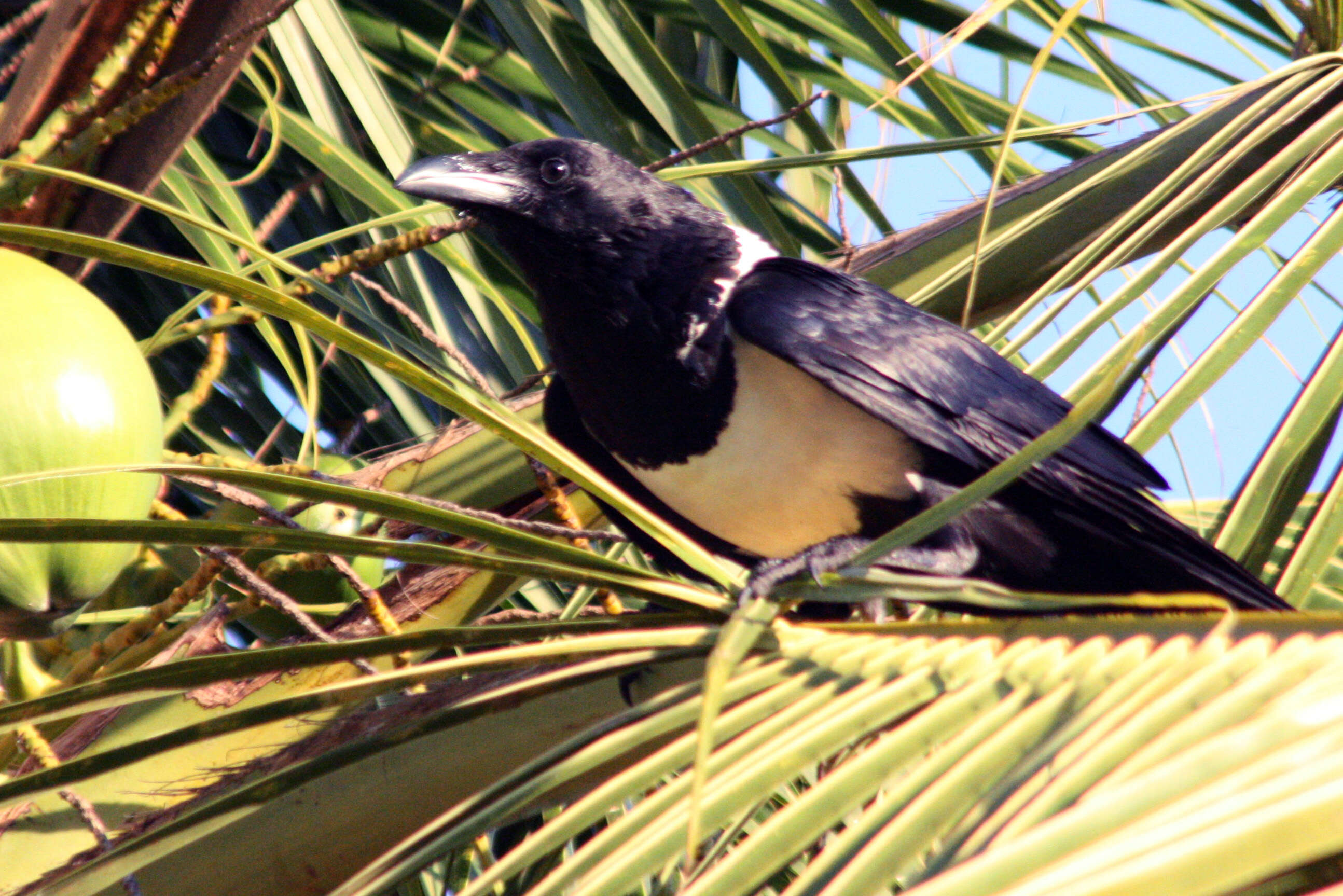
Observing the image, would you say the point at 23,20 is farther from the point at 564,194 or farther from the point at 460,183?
the point at 564,194

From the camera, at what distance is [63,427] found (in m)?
1.03

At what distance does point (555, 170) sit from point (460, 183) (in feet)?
0.81

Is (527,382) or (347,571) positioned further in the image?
(527,382)

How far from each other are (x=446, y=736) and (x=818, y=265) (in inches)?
50.3

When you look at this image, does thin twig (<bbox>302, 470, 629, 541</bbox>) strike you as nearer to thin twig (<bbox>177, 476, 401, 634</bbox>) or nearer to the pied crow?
thin twig (<bbox>177, 476, 401, 634</bbox>)

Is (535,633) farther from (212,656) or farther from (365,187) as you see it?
(365,187)

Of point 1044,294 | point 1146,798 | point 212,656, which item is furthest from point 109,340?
point 1146,798

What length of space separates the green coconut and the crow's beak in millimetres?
892

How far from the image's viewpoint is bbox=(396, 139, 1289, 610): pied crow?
6.68 ft

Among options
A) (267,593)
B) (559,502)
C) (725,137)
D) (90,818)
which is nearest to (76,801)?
(90,818)

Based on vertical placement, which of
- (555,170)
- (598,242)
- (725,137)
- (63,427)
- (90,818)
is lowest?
(90,818)

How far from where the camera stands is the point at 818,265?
2.11 metres

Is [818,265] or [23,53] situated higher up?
[23,53]

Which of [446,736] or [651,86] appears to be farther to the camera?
[651,86]
